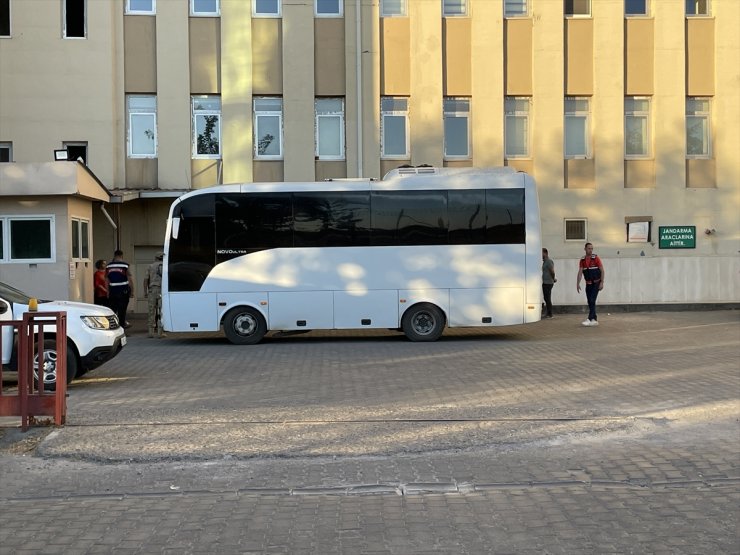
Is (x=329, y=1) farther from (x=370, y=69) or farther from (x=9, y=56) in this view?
(x=9, y=56)

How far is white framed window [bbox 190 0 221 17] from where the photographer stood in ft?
78.4

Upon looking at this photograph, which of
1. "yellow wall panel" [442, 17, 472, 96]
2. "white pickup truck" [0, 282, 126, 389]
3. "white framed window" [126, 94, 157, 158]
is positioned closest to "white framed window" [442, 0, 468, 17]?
"yellow wall panel" [442, 17, 472, 96]

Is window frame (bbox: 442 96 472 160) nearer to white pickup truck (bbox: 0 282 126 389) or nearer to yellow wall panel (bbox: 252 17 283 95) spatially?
yellow wall panel (bbox: 252 17 283 95)

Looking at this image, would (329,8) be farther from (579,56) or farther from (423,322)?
(423,322)

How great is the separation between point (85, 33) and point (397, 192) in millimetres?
11366

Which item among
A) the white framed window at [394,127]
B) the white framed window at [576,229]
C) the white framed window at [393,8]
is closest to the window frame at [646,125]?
the white framed window at [576,229]

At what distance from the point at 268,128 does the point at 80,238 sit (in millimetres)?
6327

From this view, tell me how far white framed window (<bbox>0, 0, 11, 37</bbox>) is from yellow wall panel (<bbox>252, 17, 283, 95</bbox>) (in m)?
6.64

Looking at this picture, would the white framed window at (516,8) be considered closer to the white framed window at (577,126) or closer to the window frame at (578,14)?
the window frame at (578,14)

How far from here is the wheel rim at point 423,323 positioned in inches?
696

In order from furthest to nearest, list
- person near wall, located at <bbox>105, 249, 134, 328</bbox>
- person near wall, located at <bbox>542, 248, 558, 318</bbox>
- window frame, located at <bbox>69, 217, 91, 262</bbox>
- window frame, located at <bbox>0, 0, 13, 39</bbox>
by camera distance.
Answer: window frame, located at <bbox>0, 0, 13, 39</bbox>, person near wall, located at <bbox>542, 248, 558, 318</bbox>, window frame, located at <bbox>69, 217, 91, 262</bbox>, person near wall, located at <bbox>105, 249, 134, 328</bbox>

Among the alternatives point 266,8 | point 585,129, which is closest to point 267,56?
point 266,8

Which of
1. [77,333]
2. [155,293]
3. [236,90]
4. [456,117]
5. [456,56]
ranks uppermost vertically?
[456,56]

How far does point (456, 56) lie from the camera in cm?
2447
